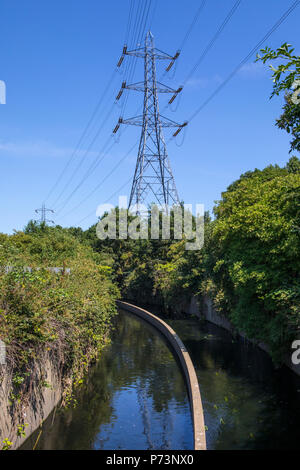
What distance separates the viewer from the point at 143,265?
4522 centimetres

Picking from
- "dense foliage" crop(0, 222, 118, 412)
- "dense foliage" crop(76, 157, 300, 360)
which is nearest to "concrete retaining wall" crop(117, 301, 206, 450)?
"dense foliage" crop(76, 157, 300, 360)

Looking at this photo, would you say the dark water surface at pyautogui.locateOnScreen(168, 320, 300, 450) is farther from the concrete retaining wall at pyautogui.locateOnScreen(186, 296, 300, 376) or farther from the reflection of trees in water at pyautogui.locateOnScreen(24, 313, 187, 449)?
the concrete retaining wall at pyautogui.locateOnScreen(186, 296, 300, 376)

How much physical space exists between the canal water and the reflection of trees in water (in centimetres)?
3

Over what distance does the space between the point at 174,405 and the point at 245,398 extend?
2526 mm

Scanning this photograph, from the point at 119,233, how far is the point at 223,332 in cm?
2705

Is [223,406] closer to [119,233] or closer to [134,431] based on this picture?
[134,431]

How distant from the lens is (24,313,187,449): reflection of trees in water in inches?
450

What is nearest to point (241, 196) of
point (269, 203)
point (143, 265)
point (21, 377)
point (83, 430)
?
point (269, 203)

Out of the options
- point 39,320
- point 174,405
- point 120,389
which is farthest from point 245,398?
point 39,320

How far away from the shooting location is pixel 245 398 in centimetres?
1459

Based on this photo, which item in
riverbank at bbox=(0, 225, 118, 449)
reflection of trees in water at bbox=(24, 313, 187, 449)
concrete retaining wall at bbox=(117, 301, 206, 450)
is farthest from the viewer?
reflection of trees in water at bbox=(24, 313, 187, 449)

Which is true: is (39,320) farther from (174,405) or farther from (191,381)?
(191,381)

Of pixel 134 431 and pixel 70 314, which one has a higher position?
pixel 70 314
